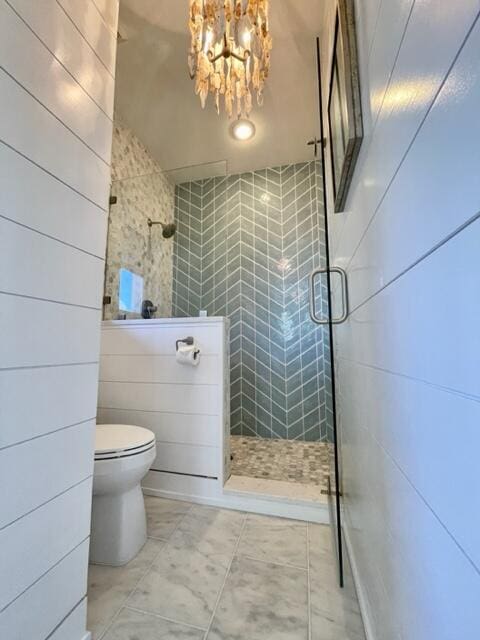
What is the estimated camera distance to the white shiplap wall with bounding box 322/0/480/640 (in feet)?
1.07

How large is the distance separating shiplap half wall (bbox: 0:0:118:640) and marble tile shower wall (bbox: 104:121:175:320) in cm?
126

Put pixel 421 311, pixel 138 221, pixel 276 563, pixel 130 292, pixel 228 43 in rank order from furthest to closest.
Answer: pixel 138 221, pixel 130 292, pixel 228 43, pixel 276 563, pixel 421 311

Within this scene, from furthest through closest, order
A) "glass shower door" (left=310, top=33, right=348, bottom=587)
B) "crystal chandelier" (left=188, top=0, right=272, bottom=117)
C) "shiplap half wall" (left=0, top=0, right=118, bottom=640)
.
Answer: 1. "crystal chandelier" (left=188, top=0, right=272, bottom=117)
2. "glass shower door" (left=310, top=33, right=348, bottom=587)
3. "shiplap half wall" (left=0, top=0, right=118, bottom=640)

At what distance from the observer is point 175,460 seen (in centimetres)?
177

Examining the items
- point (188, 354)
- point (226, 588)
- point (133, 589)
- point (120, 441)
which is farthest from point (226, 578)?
point (188, 354)

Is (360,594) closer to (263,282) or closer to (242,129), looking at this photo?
(263,282)

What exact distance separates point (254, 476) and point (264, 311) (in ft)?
4.88

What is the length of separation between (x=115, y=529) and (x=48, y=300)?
42.1 inches

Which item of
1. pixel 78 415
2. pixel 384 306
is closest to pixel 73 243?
pixel 78 415

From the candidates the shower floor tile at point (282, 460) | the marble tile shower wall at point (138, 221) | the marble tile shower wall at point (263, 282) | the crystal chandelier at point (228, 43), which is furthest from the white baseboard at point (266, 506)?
the crystal chandelier at point (228, 43)

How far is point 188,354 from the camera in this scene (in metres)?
1.70

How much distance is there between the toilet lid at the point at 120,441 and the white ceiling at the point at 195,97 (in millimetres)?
2333

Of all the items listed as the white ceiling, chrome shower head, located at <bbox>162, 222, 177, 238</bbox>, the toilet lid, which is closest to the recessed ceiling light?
the white ceiling

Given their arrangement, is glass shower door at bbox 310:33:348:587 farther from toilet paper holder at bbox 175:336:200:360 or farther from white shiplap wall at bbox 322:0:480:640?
toilet paper holder at bbox 175:336:200:360
